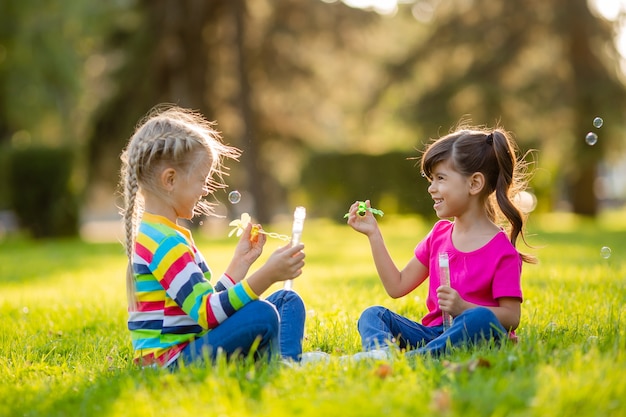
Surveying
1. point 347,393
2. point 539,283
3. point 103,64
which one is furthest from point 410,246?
point 103,64

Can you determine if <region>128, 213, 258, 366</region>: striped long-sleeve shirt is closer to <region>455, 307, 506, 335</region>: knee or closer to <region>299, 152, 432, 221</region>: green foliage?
<region>455, 307, 506, 335</region>: knee

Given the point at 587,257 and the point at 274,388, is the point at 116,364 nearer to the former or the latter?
the point at 274,388

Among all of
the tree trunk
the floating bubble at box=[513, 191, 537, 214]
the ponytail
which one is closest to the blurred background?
the tree trunk

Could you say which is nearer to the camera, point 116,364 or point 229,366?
point 229,366

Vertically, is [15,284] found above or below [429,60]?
below

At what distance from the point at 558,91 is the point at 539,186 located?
3.37 m

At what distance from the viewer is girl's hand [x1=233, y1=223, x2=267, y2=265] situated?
319 cm

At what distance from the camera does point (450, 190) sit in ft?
11.0

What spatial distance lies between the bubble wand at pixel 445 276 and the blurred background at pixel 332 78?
12.9m

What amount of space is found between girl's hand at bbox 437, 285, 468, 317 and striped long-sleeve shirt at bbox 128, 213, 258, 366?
811mm

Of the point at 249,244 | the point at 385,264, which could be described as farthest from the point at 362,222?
the point at 249,244

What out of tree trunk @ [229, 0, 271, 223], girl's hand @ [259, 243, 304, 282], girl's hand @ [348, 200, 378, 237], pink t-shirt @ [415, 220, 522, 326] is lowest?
pink t-shirt @ [415, 220, 522, 326]

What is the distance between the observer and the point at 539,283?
17.8ft

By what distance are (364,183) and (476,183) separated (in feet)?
46.5
